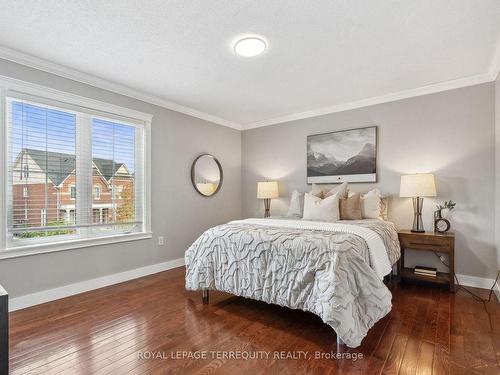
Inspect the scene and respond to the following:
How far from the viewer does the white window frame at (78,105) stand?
252cm

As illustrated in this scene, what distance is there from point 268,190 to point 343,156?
1.24 meters

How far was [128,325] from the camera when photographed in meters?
2.23

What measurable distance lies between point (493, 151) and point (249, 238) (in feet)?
9.29

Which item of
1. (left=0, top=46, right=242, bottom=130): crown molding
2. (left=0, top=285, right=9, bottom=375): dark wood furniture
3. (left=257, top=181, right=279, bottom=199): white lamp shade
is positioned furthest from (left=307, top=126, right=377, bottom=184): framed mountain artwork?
(left=0, top=285, right=9, bottom=375): dark wood furniture

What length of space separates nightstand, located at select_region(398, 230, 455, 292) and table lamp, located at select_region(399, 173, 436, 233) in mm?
179

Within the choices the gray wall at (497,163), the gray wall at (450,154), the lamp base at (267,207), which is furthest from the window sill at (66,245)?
the gray wall at (497,163)

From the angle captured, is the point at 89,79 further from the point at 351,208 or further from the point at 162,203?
the point at 351,208

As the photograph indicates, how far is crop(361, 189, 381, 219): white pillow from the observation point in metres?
3.39

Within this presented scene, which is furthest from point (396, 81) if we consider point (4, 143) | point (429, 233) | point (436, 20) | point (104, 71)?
point (4, 143)

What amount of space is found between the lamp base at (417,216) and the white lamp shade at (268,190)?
1905 mm

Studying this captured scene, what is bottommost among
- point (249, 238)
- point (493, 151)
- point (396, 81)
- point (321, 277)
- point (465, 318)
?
point (465, 318)

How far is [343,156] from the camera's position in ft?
13.2

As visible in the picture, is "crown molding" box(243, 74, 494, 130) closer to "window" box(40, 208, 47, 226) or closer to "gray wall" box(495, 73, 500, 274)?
"gray wall" box(495, 73, 500, 274)

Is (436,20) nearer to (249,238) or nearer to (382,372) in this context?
(249,238)
